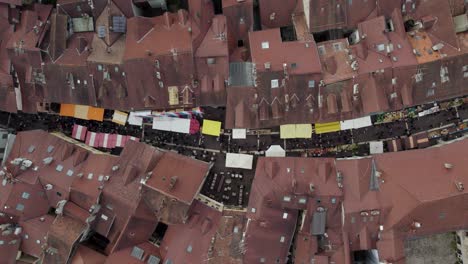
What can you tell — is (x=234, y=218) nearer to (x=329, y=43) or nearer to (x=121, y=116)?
(x=121, y=116)

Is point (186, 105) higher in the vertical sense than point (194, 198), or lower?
higher

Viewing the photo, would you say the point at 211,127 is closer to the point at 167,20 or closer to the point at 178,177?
the point at 178,177

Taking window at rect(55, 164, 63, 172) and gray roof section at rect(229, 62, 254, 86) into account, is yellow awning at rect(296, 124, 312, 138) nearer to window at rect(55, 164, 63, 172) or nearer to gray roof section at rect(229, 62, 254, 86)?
gray roof section at rect(229, 62, 254, 86)

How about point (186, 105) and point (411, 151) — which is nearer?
point (411, 151)

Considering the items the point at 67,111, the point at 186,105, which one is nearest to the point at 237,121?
the point at 186,105

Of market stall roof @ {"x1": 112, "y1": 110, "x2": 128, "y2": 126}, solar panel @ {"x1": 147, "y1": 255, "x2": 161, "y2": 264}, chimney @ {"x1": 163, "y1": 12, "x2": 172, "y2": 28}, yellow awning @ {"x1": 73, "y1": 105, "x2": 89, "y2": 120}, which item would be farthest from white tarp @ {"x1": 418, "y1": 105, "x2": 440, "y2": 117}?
yellow awning @ {"x1": 73, "y1": 105, "x2": 89, "y2": 120}

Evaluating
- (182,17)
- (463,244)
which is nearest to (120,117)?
(182,17)

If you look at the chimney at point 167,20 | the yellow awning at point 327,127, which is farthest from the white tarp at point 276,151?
the chimney at point 167,20

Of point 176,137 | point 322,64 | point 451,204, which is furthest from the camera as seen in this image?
point 176,137
